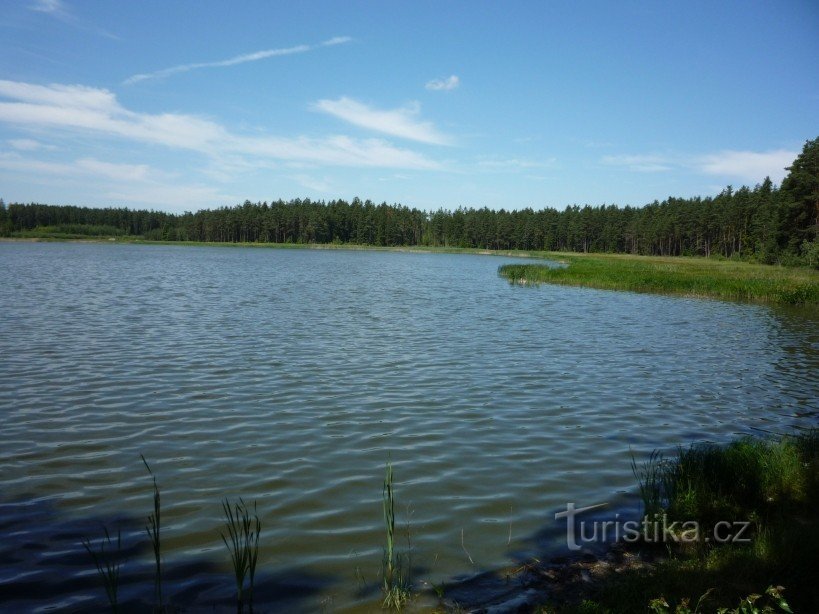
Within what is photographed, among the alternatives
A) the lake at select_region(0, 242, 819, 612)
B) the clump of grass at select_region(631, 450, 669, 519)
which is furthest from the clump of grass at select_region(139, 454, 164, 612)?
the clump of grass at select_region(631, 450, 669, 519)

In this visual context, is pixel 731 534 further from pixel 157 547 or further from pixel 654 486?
pixel 157 547

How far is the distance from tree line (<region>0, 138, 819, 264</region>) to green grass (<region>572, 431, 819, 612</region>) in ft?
290

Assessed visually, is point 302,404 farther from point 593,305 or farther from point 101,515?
point 593,305

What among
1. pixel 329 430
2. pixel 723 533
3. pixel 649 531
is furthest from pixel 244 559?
pixel 329 430

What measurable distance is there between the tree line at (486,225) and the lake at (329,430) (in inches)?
3184

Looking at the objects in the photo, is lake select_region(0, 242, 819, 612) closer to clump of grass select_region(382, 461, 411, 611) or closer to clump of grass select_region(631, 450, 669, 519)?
clump of grass select_region(382, 461, 411, 611)

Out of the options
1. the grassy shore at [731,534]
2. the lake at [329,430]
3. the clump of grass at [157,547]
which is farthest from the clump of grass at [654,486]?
the clump of grass at [157,547]

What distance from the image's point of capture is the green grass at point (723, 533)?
4.76 metres

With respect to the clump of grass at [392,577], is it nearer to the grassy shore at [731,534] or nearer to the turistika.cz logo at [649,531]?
the grassy shore at [731,534]

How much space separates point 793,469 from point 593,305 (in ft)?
87.3

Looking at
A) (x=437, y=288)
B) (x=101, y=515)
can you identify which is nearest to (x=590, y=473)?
(x=101, y=515)

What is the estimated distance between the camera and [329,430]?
10.3 meters

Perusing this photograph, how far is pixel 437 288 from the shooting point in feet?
147

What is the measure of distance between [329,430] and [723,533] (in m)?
6.28
